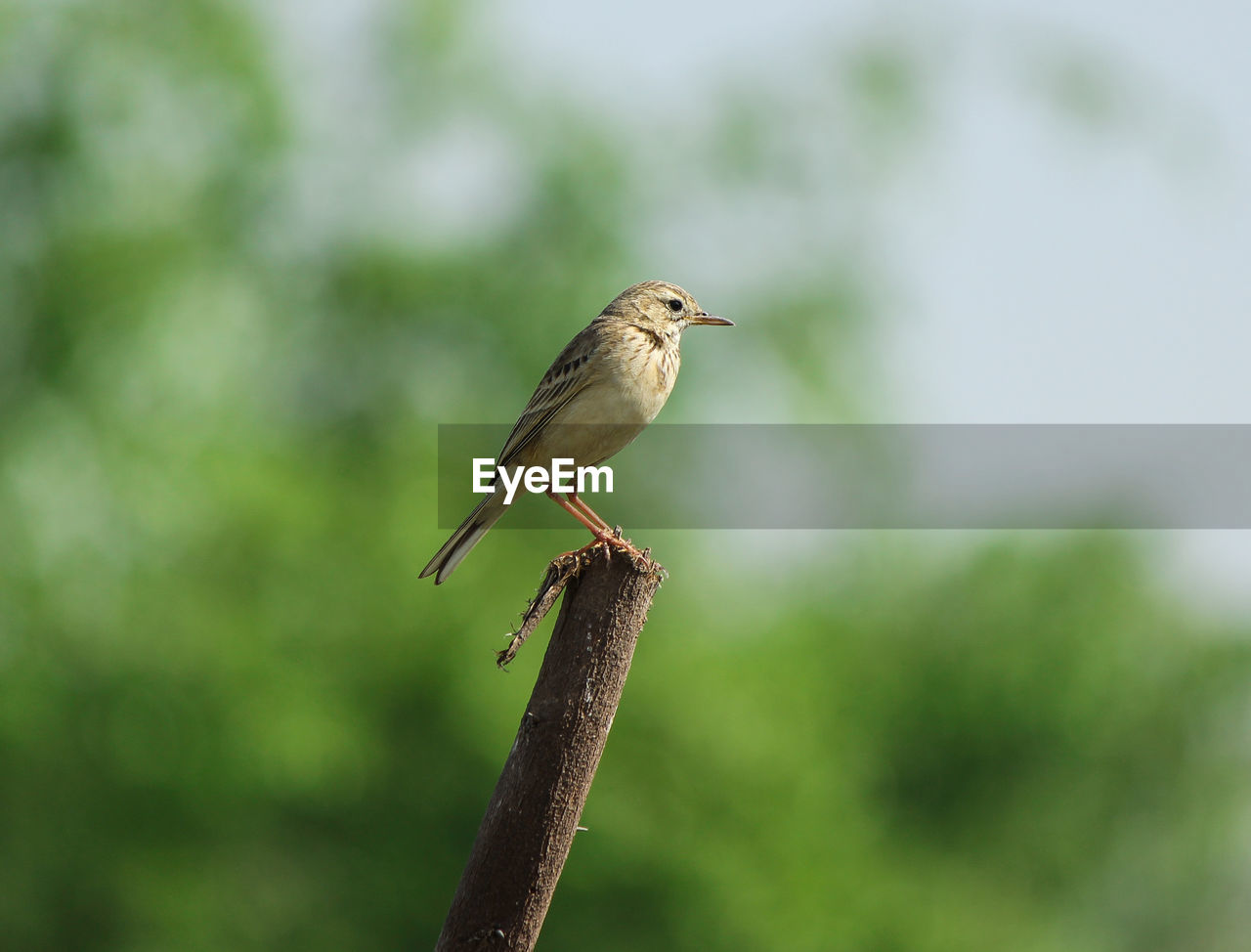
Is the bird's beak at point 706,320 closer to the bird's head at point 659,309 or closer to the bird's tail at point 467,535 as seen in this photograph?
the bird's head at point 659,309

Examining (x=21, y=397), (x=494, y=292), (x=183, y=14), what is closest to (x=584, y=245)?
(x=494, y=292)

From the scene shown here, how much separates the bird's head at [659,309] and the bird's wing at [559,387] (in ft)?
0.84

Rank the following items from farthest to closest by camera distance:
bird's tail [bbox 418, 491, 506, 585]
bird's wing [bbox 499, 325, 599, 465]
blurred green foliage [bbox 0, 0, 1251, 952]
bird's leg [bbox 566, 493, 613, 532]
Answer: blurred green foliage [bbox 0, 0, 1251, 952], bird's wing [bbox 499, 325, 599, 465], bird's tail [bbox 418, 491, 506, 585], bird's leg [bbox 566, 493, 613, 532]

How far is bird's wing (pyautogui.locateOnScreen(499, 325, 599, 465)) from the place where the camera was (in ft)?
20.6

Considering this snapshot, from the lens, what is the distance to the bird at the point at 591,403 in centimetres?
608

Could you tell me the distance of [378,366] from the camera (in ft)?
59.9

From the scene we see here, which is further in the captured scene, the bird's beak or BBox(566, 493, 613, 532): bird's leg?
the bird's beak

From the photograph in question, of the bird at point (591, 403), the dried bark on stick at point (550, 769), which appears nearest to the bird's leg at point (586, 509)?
the bird at point (591, 403)

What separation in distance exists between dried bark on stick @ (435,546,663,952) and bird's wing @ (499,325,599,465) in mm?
2032

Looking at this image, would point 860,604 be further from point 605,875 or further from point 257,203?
point 257,203

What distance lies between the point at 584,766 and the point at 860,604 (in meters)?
15.8

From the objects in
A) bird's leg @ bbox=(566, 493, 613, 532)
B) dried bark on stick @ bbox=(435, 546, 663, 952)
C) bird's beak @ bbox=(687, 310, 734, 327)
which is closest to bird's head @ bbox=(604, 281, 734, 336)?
bird's beak @ bbox=(687, 310, 734, 327)

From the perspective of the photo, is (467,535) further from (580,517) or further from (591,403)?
(591,403)

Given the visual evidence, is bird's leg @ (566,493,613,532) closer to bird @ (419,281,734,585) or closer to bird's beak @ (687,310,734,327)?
bird @ (419,281,734,585)
